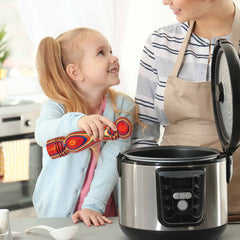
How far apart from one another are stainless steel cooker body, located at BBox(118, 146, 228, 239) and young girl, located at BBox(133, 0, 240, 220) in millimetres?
400

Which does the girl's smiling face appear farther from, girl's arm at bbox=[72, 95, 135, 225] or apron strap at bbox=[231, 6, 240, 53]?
apron strap at bbox=[231, 6, 240, 53]

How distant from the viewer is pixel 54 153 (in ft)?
Result: 3.86

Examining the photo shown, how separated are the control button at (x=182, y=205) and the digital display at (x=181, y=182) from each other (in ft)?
0.10

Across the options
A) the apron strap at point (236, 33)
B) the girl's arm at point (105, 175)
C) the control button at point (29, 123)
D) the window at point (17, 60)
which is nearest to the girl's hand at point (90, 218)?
the girl's arm at point (105, 175)

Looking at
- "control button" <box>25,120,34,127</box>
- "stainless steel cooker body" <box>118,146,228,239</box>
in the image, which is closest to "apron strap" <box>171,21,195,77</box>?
"stainless steel cooker body" <box>118,146,228,239</box>

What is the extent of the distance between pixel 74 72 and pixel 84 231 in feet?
1.98

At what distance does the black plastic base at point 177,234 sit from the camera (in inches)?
37.8

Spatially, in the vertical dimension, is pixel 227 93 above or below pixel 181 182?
above

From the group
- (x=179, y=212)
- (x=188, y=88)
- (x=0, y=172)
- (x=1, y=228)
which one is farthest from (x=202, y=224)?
(x=0, y=172)

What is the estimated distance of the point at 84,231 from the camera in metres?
1.13

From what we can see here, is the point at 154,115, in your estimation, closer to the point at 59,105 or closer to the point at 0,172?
the point at 59,105

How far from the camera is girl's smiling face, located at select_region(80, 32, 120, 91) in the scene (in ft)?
5.03

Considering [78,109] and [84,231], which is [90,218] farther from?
[78,109]

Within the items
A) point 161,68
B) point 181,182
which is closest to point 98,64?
point 161,68
